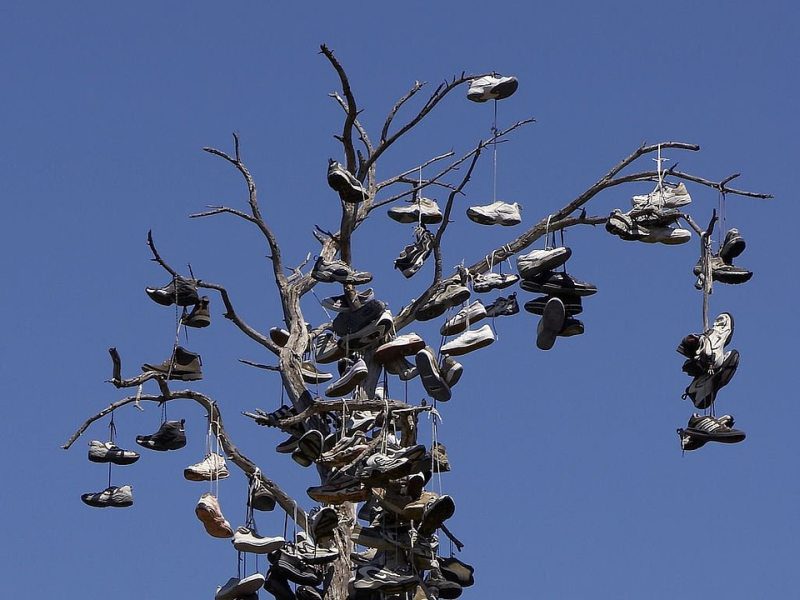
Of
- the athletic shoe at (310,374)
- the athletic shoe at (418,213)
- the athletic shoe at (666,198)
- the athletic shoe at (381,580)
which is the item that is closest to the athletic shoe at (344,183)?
the athletic shoe at (418,213)

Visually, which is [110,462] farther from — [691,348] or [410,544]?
[691,348]

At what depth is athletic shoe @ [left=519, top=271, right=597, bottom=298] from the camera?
15555 mm

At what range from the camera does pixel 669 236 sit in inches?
611

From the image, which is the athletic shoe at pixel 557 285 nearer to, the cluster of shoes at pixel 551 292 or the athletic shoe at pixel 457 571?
the cluster of shoes at pixel 551 292

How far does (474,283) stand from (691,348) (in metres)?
1.42

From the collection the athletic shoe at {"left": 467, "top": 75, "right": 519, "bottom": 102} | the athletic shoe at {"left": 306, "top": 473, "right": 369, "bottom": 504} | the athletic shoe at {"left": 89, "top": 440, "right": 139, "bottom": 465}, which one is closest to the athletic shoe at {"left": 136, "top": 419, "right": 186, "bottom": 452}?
the athletic shoe at {"left": 89, "top": 440, "right": 139, "bottom": 465}

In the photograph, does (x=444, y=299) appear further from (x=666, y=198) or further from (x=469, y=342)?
(x=666, y=198)

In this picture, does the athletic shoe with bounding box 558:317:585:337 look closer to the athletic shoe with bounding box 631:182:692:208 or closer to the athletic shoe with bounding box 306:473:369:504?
the athletic shoe with bounding box 631:182:692:208

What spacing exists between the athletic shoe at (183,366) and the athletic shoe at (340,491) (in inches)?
59.6

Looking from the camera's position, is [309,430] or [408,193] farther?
[408,193]

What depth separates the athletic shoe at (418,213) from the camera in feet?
53.8

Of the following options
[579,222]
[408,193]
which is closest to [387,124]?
[408,193]

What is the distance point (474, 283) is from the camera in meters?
15.6

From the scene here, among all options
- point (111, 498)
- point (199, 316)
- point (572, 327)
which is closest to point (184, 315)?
point (199, 316)
